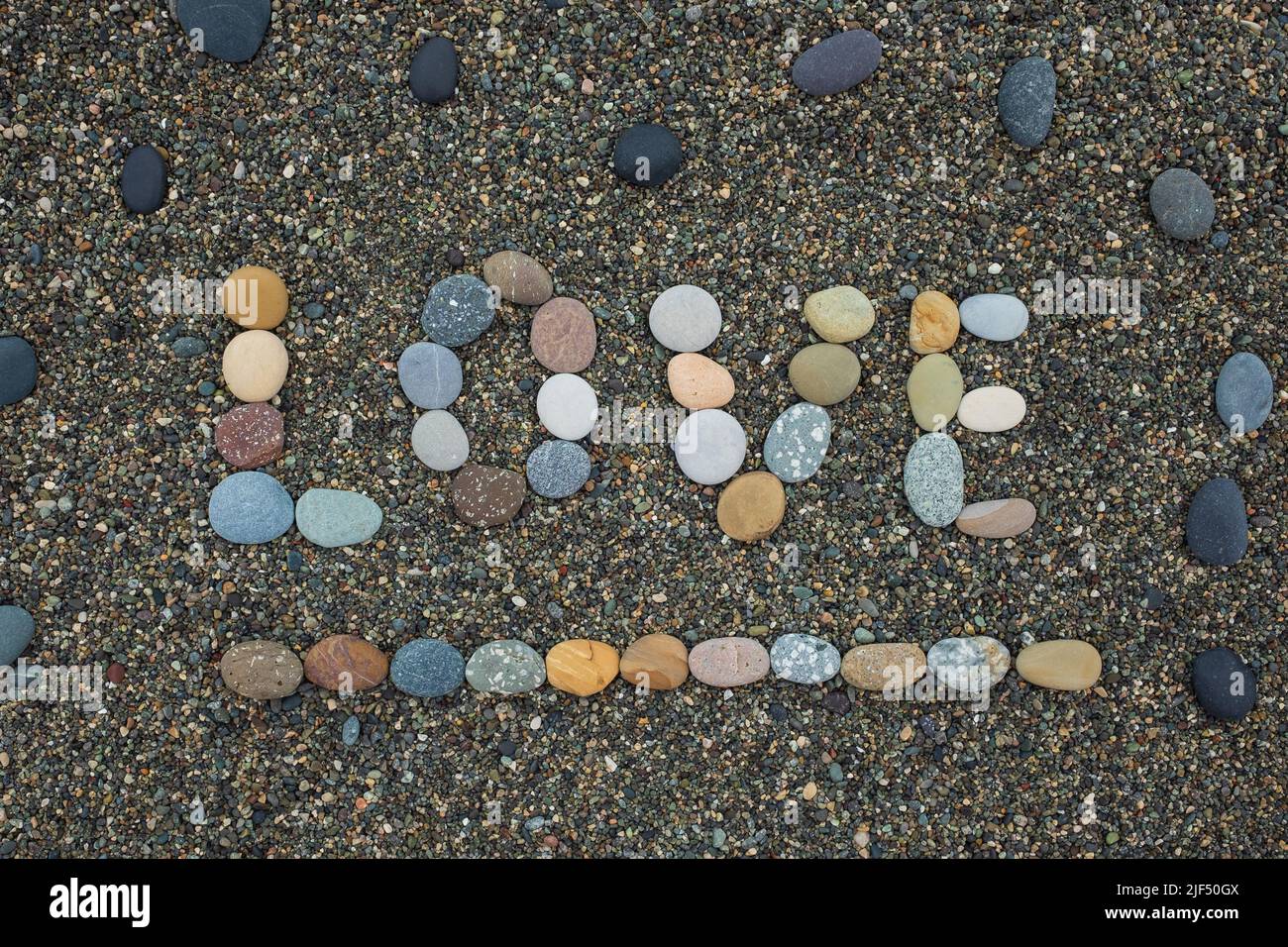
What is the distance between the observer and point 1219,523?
1.71m

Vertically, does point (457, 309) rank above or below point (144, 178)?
below

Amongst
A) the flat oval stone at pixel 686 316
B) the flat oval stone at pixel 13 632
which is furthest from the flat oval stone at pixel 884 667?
the flat oval stone at pixel 13 632

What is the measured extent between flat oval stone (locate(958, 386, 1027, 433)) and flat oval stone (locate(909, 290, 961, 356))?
126mm

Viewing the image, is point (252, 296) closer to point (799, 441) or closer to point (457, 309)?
point (457, 309)

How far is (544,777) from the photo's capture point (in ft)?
5.62

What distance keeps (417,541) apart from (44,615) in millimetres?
768

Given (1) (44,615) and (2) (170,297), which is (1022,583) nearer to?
(2) (170,297)

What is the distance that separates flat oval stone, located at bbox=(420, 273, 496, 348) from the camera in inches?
66.6

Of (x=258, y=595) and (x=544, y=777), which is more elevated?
(x=258, y=595)

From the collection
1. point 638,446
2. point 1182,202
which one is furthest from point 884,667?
point 1182,202

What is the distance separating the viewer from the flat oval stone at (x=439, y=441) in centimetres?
170

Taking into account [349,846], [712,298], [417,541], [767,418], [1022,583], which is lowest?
[349,846]

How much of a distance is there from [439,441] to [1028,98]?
1370 mm

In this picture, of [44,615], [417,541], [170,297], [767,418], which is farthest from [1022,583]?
[44,615]
